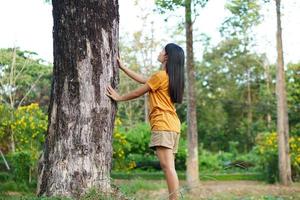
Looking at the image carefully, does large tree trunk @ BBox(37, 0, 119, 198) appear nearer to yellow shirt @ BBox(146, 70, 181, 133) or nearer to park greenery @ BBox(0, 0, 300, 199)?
yellow shirt @ BBox(146, 70, 181, 133)

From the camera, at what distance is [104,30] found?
3945mm

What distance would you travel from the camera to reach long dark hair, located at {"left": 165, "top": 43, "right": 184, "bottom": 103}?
416 cm

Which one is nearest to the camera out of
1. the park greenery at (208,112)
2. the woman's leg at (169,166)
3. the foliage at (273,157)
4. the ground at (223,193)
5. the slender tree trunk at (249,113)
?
the woman's leg at (169,166)

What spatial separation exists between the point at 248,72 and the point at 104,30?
97.8 feet

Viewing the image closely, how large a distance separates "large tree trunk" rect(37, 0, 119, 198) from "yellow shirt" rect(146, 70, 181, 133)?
1.10 feet

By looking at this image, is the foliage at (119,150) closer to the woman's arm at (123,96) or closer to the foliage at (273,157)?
the foliage at (273,157)

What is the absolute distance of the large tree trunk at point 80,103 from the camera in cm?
375

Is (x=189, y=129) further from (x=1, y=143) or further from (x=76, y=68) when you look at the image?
(x=76, y=68)

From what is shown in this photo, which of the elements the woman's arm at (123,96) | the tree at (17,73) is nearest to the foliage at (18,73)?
the tree at (17,73)

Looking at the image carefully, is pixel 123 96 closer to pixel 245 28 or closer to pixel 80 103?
pixel 80 103

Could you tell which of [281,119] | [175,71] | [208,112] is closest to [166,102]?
[175,71]

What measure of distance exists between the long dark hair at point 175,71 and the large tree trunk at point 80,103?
0.46 meters

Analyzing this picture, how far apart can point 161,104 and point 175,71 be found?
28cm

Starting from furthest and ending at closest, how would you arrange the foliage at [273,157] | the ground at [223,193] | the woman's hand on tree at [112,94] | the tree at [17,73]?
the tree at [17,73] → the foliage at [273,157] → the ground at [223,193] → the woman's hand on tree at [112,94]
